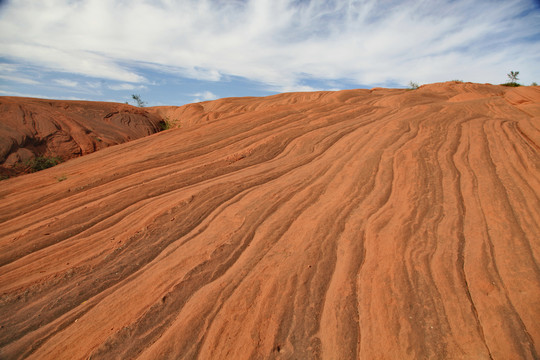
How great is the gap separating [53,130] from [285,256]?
14.3 m

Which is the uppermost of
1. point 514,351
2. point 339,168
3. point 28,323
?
point 339,168

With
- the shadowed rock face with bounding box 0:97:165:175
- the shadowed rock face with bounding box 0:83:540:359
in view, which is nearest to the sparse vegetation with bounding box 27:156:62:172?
the shadowed rock face with bounding box 0:97:165:175

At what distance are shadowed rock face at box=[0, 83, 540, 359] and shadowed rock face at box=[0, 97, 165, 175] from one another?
6604mm

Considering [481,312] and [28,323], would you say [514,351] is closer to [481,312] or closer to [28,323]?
[481,312]

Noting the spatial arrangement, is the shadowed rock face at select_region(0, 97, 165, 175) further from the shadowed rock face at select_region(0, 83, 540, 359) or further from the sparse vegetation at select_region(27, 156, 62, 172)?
the shadowed rock face at select_region(0, 83, 540, 359)

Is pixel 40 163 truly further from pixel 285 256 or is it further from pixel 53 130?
pixel 285 256

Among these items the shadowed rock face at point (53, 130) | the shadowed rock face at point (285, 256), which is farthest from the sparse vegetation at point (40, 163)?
the shadowed rock face at point (285, 256)

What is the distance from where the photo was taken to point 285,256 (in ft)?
10.1

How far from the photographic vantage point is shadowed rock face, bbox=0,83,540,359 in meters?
2.22

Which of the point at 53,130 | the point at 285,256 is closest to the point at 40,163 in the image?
the point at 53,130

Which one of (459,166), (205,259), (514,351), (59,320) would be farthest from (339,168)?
(59,320)

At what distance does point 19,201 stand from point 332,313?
5.52 metres

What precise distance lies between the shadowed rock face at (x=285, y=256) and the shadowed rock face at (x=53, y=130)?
6.60 m

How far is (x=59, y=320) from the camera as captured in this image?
2537 millimetres
